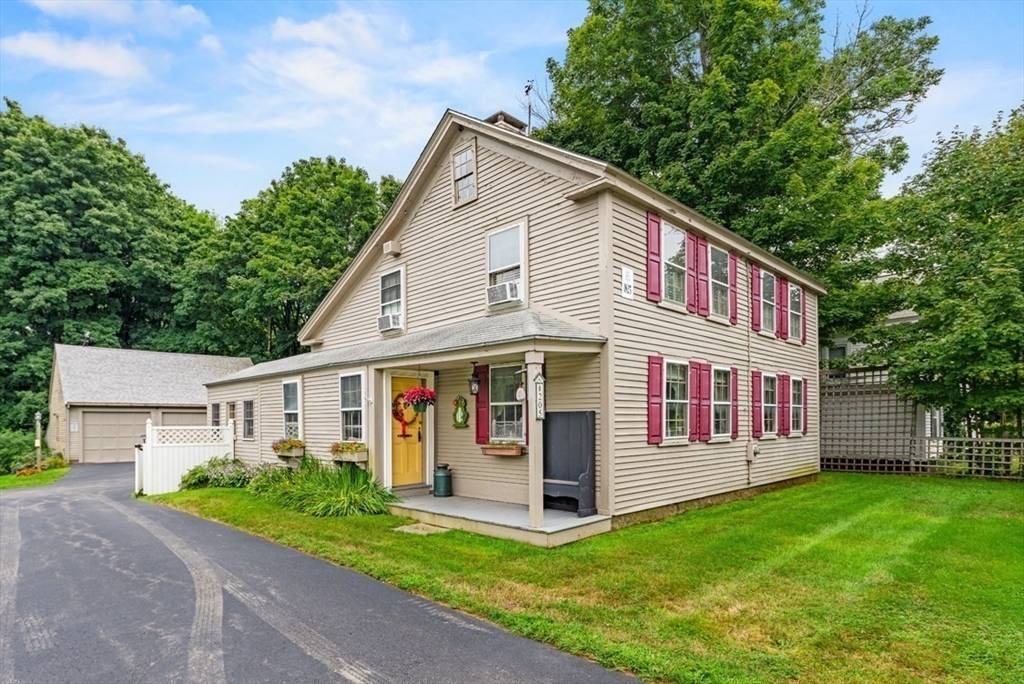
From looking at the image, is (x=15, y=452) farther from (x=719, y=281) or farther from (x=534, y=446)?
(x=719, y=281)

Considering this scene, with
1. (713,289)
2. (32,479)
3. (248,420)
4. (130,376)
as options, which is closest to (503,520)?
(713,289)

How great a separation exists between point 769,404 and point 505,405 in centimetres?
657

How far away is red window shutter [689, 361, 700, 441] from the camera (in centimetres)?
970

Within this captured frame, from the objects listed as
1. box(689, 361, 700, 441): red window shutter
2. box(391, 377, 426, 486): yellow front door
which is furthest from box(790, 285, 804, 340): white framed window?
box(391, 377, 426, 486): yellow front door

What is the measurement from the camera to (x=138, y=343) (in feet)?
102

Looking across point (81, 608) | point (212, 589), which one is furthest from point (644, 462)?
point (81, 608)

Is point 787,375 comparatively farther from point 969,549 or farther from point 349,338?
point 349,338

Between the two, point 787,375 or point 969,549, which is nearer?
point 969,549

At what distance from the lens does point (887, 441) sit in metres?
15.3

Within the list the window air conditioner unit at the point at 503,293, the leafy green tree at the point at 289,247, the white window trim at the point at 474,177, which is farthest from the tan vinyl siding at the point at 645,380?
the leafy green tree at the point at 289,247

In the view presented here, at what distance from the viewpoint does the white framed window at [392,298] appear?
12.1m

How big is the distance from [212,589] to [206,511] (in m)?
5.40

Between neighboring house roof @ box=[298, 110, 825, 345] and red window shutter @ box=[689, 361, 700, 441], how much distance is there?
2.60 metres

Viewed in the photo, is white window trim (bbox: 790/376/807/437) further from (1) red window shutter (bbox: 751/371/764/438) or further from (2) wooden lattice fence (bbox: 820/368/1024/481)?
(2) wooden lattice fence (bbox: 820/368/1024/481)
